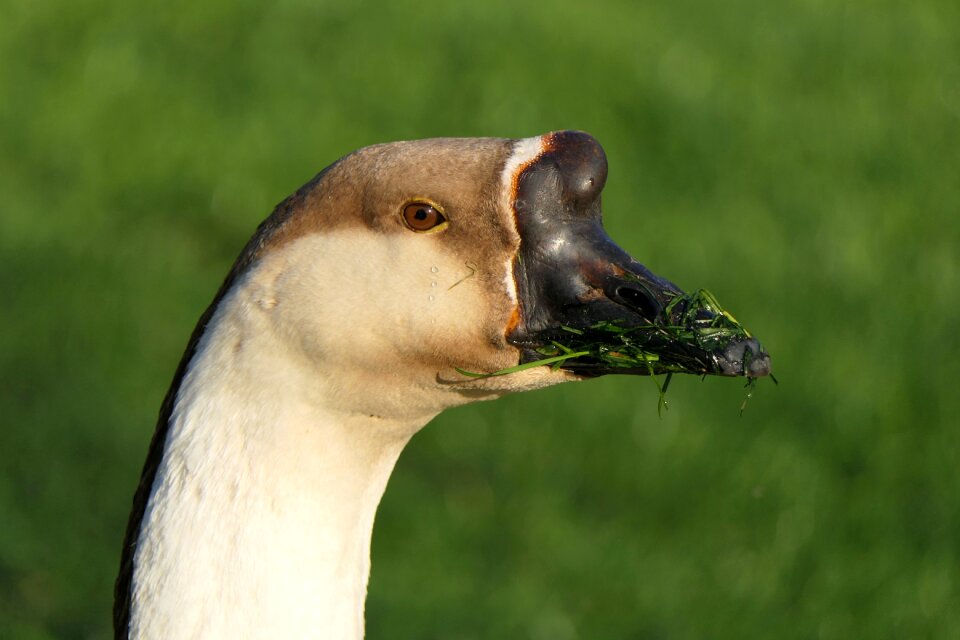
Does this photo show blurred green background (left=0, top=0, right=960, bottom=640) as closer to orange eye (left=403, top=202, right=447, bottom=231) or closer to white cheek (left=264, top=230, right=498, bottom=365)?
white cheek (left=264, top=230, right=498, bottom=365)

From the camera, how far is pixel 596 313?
2881mm

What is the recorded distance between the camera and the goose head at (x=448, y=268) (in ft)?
9.55

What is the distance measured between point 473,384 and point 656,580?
3.10 m

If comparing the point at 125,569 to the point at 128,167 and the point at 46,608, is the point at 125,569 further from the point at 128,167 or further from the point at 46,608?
the point at 128,167

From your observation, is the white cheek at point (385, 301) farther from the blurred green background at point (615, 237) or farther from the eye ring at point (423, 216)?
the blurred green background at point (615, 237)

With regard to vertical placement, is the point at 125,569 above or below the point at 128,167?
below

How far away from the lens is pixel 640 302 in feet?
9.37

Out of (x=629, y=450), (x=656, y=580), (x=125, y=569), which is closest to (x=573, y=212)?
(x=125, y=569)

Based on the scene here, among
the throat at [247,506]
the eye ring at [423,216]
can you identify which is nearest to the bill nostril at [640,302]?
the eye ring at [423,216]

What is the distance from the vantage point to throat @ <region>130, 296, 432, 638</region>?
114 inches

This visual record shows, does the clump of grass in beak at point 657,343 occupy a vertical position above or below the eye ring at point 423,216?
below

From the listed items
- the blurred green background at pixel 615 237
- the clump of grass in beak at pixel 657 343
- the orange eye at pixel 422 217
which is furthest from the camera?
the blurred green background at pixel 615 237

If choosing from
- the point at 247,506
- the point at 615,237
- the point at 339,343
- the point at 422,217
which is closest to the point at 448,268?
the point at 422,217

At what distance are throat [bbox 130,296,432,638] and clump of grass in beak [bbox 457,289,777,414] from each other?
483 millimetres
